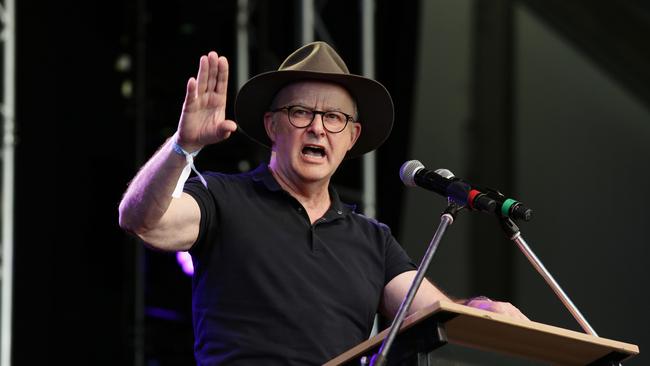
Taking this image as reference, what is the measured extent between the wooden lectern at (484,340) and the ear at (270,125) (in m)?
1.22

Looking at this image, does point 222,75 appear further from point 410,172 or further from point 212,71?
point 410,172

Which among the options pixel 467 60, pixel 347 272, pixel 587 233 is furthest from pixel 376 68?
pixel 347 272

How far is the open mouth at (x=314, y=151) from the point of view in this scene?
358cm

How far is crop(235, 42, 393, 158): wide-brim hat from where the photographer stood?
144 inches

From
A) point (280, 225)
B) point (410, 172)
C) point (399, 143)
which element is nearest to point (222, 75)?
point (410, 172)

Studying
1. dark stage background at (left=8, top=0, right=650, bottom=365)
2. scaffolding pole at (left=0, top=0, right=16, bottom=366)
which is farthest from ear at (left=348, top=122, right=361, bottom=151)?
scaffolding pole at (left=0, top=0, right=16, bottom=366)

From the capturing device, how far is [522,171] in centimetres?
788

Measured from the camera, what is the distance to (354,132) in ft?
12.6

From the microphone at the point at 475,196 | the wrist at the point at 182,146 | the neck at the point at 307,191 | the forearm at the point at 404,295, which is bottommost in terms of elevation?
the forearm at the point at 404,295

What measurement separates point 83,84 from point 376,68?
2132 millimetres

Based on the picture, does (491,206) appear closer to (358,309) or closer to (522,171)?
(358,309)

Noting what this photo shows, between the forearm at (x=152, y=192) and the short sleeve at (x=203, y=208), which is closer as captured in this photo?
the forearm at (x=152, y=192)

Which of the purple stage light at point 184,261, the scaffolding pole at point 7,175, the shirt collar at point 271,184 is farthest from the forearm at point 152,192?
the purple stage light at point 184,261

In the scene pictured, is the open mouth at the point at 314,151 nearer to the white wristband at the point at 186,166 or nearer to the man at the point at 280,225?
the man at the point at 280,225
